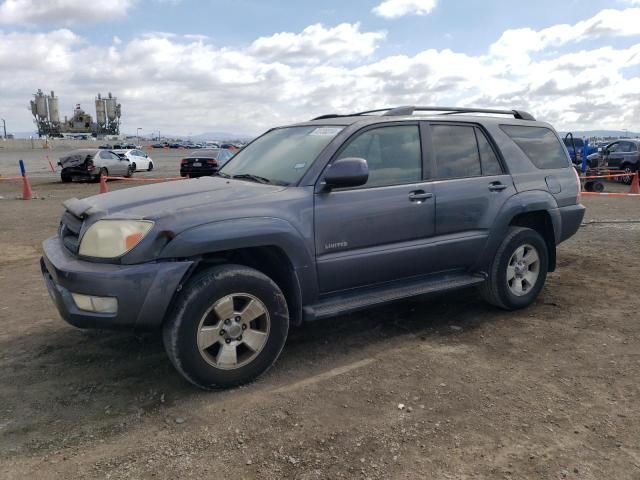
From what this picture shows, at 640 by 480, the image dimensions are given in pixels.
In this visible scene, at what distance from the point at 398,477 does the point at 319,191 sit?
192cm

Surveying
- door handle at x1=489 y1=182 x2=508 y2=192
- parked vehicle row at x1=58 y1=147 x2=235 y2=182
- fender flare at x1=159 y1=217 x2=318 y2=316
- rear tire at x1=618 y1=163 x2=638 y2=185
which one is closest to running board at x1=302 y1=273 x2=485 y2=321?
fender flare at x1=159 y1=217 x2=318 y2=316

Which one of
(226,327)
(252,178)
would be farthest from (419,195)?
(226,327)

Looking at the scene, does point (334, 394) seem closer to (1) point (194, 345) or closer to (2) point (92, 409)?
(1) point (194, 345)

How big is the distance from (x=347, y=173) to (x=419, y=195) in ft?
2.71

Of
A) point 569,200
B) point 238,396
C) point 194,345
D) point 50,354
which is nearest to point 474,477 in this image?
point 238,396

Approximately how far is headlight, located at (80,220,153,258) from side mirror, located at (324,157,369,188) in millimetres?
1223

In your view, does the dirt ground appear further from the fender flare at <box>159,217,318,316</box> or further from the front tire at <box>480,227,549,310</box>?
the fender flare at <box>159,217,318,316</box>

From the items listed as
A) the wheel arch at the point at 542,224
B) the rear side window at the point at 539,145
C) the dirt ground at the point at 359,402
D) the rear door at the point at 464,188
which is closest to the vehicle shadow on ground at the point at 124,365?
the dirt ground at the point at 359,402

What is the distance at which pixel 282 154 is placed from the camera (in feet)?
13.9

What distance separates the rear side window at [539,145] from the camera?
5000mm

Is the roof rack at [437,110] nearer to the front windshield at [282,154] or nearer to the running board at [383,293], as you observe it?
the front windshield at [282,154]

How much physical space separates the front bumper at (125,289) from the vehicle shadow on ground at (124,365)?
1.65 feet

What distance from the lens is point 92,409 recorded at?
320 centimetres

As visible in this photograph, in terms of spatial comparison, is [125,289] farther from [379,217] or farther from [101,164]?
[101,164]
